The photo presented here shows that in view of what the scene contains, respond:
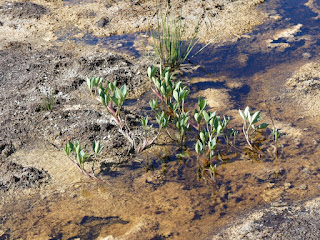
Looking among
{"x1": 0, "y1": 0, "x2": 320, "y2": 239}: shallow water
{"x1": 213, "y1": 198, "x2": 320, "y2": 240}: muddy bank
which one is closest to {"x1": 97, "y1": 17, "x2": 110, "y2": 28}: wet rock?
{"x1": 0, "y1": 0, "x2": 320, "y2": 239}: shallow water

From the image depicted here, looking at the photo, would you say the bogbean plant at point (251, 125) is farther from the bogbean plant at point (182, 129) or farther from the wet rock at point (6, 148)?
the wet rock at point (6, 148)

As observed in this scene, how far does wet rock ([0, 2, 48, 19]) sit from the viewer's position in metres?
5.68

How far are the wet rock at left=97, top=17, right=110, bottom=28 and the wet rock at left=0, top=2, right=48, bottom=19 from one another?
3.23ft

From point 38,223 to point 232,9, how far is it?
4.14 meters

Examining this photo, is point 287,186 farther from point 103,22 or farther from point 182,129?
point 103,22

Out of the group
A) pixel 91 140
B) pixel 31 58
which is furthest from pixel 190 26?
pixel 91 140

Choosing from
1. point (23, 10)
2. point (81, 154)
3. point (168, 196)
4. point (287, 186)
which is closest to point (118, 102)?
point (81, 154)

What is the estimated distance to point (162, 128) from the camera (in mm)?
3512

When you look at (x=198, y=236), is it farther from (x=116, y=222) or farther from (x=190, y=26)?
(x=190, y=26)

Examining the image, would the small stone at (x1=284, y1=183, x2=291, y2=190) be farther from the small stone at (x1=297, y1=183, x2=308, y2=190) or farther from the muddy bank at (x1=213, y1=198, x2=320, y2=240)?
the muddy bank at (x1=213, y1=198, x2=320, y2=240)

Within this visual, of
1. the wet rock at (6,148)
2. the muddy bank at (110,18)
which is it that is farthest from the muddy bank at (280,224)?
the muddy bank at (110,18)

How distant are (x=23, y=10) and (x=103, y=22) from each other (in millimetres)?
1304

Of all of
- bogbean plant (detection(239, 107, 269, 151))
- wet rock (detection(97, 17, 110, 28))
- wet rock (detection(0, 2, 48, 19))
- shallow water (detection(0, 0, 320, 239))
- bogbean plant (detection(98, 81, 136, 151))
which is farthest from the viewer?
wet rock (detection(0, 2, 48, 19))

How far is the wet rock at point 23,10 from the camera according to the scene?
5684 millimetres
